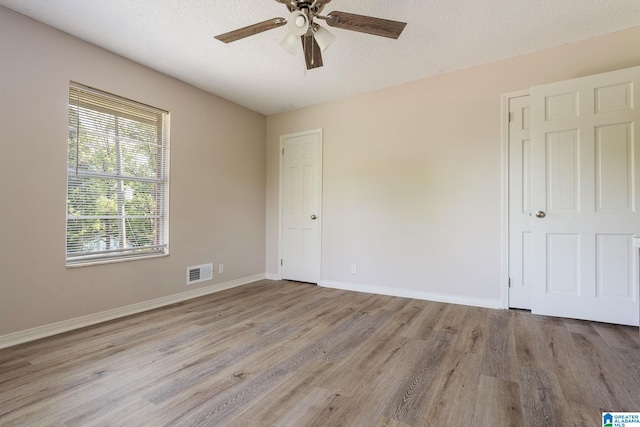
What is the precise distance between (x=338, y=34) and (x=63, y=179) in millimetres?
2727

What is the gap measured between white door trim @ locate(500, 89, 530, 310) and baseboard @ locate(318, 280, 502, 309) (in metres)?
0.16

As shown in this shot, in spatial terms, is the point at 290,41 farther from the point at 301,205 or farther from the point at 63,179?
the point at 301,205

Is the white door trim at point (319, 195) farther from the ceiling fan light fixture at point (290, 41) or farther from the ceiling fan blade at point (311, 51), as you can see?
the ceiling fan light fixture at point (290, 41)

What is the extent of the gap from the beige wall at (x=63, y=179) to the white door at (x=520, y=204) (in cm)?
345

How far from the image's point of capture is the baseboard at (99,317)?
228 cm

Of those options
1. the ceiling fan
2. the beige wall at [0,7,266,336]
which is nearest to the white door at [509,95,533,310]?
the ceiling fan

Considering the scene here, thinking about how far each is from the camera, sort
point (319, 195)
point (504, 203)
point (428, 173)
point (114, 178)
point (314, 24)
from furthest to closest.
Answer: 1. point (319, 195)
2. point (428, 173)
3. point (504, 203)
4. point (114, 178)
5. point (314, 24)

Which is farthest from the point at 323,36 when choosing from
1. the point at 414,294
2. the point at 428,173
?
the point at 414,294

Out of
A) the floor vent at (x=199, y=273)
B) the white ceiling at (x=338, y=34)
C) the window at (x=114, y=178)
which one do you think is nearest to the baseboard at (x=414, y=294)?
the floor vent at (x=199, y=273)

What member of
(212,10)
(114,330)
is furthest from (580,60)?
(114,330)

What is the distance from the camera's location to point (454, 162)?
10.9 feet

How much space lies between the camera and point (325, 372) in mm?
1852

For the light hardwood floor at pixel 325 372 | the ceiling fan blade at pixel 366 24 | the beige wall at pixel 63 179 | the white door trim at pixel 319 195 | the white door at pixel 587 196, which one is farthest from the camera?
the white door trim at pixel 319 195

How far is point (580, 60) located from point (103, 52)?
4565 mm
